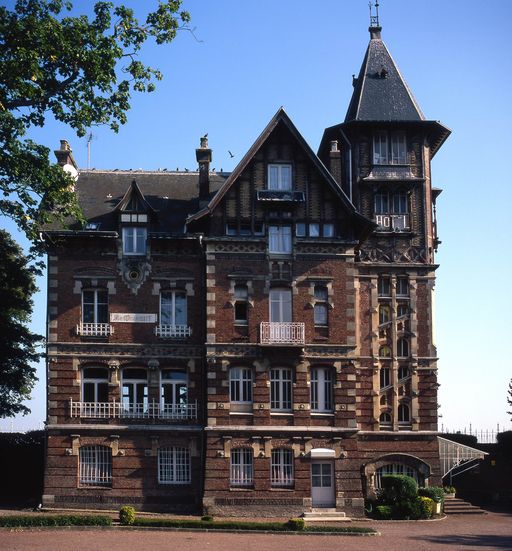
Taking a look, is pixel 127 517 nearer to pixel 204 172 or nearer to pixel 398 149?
pixel 204 172

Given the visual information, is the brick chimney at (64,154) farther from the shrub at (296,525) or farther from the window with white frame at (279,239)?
the shrub at (296,525)

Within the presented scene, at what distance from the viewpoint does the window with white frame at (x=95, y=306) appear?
43625 millimetres

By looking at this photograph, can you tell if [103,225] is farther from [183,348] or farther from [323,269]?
[323,269]

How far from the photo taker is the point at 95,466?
42531mm

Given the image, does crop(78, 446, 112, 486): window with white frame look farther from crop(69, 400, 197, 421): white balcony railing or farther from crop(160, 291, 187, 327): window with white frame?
crop(160, 291, 187, 327): window with white frame

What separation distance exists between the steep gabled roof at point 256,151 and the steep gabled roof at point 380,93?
455 centimetres

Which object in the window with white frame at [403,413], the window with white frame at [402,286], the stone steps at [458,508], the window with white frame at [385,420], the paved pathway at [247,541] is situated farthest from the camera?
the window with white frame at [402,286]

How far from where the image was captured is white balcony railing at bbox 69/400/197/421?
1684 inches

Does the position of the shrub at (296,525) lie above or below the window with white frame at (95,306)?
below

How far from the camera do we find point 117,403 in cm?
4291

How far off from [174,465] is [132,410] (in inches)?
119

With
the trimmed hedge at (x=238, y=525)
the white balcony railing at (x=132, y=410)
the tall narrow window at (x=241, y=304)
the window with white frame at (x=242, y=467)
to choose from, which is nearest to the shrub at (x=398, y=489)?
the trimmed hedge at (x=238, y=525)

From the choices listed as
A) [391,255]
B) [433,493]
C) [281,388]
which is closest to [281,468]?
[281,388]

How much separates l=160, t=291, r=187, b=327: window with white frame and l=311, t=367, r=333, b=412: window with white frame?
6.30 m
